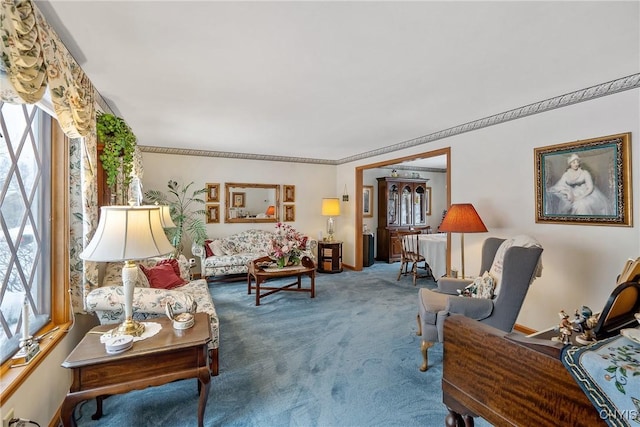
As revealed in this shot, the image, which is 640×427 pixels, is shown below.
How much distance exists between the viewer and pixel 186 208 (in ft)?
18.0

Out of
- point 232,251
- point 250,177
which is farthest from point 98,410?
point 250,177

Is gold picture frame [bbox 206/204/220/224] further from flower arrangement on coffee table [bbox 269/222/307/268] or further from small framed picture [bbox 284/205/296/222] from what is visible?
flower arrangement on coffee table [bbox 269/222/307/268]

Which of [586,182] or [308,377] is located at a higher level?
[586,182]

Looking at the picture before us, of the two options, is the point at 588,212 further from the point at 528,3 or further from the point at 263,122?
the point at 263,122

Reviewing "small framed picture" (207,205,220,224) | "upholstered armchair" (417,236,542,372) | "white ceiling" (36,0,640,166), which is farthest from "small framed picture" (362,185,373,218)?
"upholstered armchair" (417,236,542,372)

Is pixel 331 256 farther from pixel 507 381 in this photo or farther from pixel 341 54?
pixel 507 381

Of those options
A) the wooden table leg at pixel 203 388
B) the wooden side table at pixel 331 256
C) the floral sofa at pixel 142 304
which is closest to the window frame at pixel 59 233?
the floral sofa at pixel 142 304

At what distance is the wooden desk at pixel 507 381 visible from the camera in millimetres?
951

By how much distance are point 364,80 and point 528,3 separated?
1162 millimetres

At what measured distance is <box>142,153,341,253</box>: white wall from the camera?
529 centimetres

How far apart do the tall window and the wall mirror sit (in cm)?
391

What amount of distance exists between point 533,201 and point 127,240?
3.67 meters

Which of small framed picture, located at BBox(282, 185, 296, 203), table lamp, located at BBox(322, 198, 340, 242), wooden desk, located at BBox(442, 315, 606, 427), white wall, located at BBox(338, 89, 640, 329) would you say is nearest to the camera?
wooden desk, located at BBox(442, 315, 606, 427)

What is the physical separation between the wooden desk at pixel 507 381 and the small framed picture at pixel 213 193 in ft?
16.8
